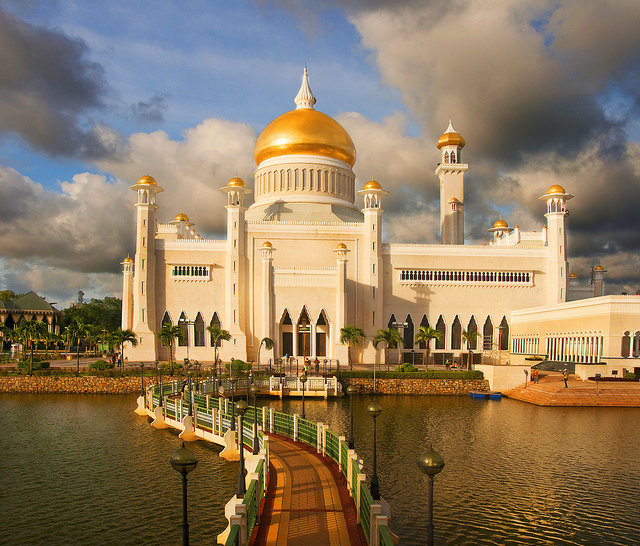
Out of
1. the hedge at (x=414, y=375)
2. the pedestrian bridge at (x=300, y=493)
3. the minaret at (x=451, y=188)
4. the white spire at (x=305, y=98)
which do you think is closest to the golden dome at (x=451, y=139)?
the minaret at (x=451, y=188)

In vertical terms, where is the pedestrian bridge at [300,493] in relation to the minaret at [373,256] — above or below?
below

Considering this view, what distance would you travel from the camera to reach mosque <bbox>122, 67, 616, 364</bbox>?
4500 centimetres

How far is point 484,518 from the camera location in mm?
14000

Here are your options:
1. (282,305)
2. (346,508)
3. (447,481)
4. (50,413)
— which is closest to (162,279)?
(282,305)

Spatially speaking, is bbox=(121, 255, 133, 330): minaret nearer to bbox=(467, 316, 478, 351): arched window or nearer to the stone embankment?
the stone embankment

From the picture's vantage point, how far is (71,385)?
1473 inches

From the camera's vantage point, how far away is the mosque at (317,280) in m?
45.0

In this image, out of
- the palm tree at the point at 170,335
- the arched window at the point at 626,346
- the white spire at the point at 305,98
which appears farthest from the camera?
the white spire at the point at 305,98

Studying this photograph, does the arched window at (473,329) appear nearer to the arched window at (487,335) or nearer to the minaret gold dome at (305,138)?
the arched window at (487,335)

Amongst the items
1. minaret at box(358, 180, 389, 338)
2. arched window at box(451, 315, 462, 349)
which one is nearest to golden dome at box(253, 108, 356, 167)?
minaret at box(358, 180, 389, 338)

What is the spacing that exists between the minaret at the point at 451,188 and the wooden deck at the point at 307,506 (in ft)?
132

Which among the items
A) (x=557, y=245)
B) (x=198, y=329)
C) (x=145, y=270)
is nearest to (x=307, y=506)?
(x=198, y=329)

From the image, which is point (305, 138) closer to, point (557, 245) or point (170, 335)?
point (170, 335)

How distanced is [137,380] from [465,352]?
26.1m
